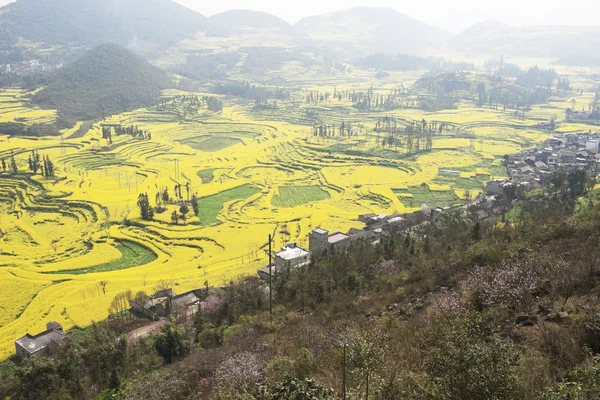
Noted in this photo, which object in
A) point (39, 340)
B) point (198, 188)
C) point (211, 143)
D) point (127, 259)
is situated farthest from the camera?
point (211, 143)

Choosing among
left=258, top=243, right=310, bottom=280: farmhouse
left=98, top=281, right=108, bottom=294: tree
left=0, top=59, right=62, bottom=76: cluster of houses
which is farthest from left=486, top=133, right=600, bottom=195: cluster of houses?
left=0, top=59, right=62, bottom=76: cluster of houses

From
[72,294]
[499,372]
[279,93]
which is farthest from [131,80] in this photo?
[499,372]

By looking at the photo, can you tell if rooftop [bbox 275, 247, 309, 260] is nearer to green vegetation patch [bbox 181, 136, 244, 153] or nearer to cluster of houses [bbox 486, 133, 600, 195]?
cluster of houses [bbox 486, 133, 600, 195]

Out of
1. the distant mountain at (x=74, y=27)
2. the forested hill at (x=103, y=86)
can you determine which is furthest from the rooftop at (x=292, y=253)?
the distant mountain at (x=74, y=27)

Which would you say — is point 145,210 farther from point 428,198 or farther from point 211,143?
point 211,143

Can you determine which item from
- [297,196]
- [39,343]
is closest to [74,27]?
[297,196]
